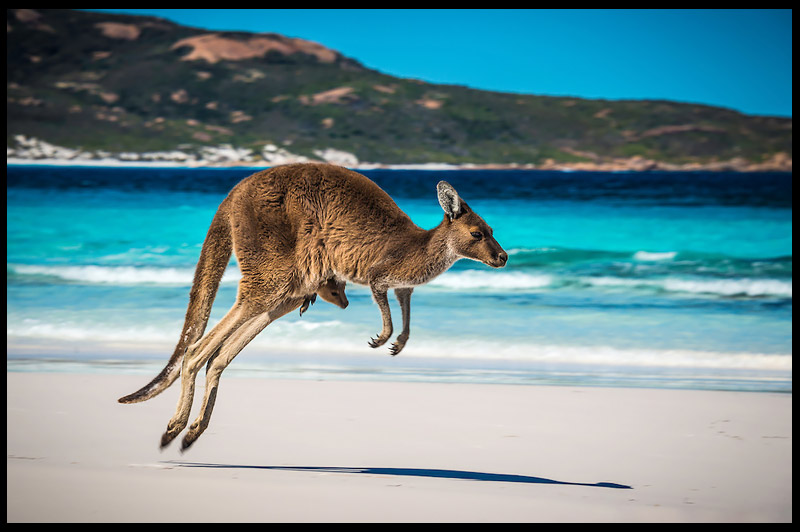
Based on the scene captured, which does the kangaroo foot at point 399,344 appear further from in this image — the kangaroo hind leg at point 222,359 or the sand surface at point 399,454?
the sand surface at point 399,454

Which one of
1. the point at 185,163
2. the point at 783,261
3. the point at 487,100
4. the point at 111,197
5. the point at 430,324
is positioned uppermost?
the point at 487,100

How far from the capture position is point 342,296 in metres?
5.71

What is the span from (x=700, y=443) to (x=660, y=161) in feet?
169

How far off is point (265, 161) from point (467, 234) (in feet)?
152

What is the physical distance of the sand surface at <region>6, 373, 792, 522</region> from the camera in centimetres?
550

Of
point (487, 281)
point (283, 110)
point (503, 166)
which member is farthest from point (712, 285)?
point (283, 110)

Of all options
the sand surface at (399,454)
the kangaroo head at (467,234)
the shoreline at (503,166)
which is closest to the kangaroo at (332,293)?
the kangaroo head at (467,234)

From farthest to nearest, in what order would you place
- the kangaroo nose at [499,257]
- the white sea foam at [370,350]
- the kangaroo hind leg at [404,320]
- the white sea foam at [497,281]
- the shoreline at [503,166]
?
the shoreline at [503,166]
the white sea foam at [497,281]
the white sea foam at [370,350]
the kangaroo hind leg at [404,320]
the kangaroo nose at [499,257]

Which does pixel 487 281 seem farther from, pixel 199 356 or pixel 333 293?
pixel 199 356

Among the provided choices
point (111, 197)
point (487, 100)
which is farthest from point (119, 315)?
point (487, 100)

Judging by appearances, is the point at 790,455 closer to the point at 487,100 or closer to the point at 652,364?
the point at 652,364

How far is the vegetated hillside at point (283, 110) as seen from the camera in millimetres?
52906

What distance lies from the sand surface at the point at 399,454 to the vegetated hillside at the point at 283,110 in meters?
43.6

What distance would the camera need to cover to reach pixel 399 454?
267 inches
